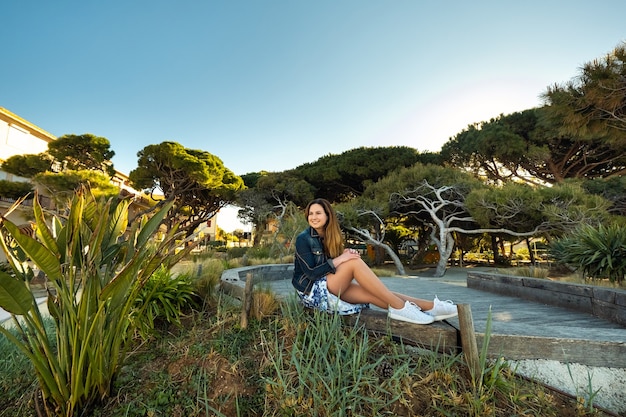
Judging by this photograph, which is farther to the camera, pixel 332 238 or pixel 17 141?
pixel 17 141

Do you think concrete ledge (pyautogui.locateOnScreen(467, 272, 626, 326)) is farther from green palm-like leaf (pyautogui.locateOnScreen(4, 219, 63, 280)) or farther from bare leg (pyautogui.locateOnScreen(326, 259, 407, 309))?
green palm-like leaf (pyautogui.locateOnScreen(4, 219, 63, 280))

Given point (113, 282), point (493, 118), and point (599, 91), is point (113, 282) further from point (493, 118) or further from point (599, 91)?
point (493, 118)

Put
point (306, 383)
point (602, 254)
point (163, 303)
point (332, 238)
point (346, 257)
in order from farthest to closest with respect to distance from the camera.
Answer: point (602, 254) → point (163, 303) → point (332, 238) → point (346, 257) → point (306, 383)

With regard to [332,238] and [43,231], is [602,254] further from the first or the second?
[43,231]

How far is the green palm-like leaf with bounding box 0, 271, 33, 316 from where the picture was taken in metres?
1.15

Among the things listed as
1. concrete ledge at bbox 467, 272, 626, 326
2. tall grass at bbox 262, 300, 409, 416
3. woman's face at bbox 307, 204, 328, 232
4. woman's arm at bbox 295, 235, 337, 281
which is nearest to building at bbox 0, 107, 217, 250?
concrete ledge at bbox 467, 272, 626, 326

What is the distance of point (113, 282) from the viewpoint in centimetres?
127

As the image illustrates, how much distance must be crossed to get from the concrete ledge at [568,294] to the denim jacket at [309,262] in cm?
286

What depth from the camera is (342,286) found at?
6.84 ft

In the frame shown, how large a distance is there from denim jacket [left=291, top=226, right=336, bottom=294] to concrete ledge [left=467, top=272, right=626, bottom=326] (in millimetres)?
2858

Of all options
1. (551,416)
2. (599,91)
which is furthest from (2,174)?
(599,91)

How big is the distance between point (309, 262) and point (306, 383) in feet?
2.53

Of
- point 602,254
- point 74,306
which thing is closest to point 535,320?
point 602,254

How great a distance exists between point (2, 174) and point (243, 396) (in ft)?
73.3
